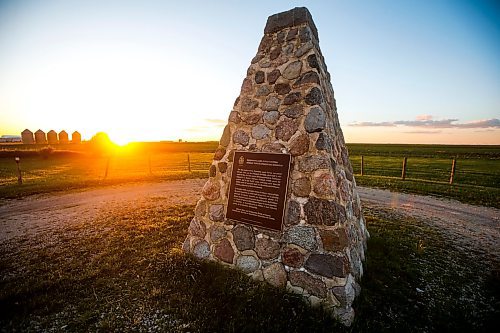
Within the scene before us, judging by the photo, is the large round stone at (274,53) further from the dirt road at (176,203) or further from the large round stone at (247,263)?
the dirt road at (176,203)

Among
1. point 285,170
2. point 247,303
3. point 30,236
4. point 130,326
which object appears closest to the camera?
Answer: point 130,326

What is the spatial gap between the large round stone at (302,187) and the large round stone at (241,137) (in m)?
1.31

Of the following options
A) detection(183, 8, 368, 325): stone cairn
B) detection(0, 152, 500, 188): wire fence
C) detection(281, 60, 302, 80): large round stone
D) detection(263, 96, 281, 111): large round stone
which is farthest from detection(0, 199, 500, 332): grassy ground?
detection(0, 152, 500, 188): wire fence

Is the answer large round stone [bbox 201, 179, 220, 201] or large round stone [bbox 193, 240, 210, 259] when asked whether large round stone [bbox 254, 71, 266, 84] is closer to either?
large round stone [bbox 201, 179, 220, 201]

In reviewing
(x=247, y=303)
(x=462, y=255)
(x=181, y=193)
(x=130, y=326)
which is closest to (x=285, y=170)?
(x=247, y=303)

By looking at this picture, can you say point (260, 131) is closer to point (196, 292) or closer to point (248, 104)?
point (248, 104)

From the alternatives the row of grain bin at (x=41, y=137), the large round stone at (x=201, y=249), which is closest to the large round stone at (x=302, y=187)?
the large round stone at (x=201, y=249)

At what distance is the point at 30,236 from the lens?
277 inches

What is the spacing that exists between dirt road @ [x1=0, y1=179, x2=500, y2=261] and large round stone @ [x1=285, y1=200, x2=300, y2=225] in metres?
5.57

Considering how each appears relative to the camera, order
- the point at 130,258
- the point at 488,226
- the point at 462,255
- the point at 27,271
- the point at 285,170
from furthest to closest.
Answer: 1. the point at 488,226
2. the point at 462,255
3. the point at 130,258
4. the point at 27,271
5. the point at 285,170

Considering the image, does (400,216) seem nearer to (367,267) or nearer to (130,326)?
(367,267)

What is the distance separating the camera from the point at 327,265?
3.93 metres

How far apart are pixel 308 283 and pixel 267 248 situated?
87cm

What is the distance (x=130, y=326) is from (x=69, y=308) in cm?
122
